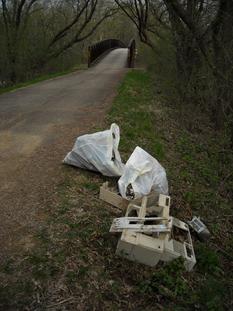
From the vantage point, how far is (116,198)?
4.16 meters

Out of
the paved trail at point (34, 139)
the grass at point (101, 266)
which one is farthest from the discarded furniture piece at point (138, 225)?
the paved trail at point (34, 139)

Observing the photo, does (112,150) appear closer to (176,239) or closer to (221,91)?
(176,239)

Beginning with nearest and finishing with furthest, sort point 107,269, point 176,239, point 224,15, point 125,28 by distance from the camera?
point 107,269, point 176,239, point 224,15, point 125,28

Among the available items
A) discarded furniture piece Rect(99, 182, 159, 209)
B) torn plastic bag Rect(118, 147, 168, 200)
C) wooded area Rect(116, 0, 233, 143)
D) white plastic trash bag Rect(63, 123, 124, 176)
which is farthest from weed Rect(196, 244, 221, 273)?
wooded area Rect(116, 0, 233, 143)

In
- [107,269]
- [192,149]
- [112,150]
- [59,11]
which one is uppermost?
[59,11]

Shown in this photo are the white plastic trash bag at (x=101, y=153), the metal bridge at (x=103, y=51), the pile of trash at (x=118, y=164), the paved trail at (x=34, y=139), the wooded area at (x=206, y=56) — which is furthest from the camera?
the metal bridge at (x=103, y=51)

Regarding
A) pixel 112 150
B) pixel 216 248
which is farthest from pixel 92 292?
pixel 112 150

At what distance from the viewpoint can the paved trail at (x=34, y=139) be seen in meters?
3.79

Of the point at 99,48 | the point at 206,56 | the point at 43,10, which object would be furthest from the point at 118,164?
the point at 99,48

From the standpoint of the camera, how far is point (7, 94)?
33.4 feet

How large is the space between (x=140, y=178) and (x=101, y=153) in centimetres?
81

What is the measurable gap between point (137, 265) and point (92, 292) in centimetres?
58

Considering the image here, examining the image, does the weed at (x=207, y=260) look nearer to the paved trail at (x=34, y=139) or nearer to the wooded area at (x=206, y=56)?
the paved trail at (x=34, y=139)

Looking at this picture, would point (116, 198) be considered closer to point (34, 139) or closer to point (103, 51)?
point (34, 139)
